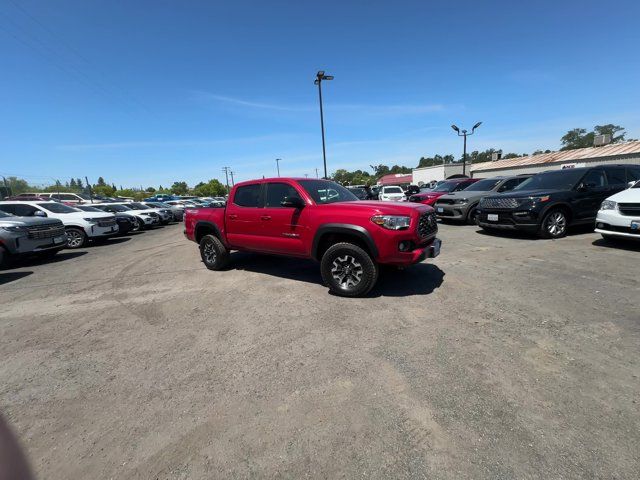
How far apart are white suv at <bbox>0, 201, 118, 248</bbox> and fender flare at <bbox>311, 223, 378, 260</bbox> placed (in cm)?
1012

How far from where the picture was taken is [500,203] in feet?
26.7

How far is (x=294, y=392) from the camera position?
2.48 meters

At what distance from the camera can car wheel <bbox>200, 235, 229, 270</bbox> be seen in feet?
20.4

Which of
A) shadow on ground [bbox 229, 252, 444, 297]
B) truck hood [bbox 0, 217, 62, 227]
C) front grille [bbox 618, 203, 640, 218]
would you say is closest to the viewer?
shadow on ground [bbox 229, 252, 444, 297]

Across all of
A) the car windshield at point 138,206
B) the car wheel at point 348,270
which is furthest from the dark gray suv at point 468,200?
the car windshield at point 138,206

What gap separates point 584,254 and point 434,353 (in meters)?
5.26

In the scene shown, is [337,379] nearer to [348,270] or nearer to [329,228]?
[348,270]

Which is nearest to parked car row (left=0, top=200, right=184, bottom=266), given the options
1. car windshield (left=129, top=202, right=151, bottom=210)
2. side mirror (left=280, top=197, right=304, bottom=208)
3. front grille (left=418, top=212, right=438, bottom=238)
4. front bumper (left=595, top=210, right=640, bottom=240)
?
car windshield (left=129, top=202, right=151, bottom=210)

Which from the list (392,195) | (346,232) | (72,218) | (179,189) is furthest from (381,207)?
(179,189)

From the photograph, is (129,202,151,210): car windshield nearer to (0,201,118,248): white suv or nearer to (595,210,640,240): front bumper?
(0,201,118,248): white suv

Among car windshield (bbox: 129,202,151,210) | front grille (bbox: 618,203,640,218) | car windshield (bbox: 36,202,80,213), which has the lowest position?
front grille (bbox: 618,203,640,218)

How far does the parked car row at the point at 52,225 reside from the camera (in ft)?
24.8

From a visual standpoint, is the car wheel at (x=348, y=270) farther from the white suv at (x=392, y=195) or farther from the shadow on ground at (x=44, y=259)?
the white suv at (x=392, y=195)

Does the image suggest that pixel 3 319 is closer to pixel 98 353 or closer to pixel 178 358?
pixel 98 353
